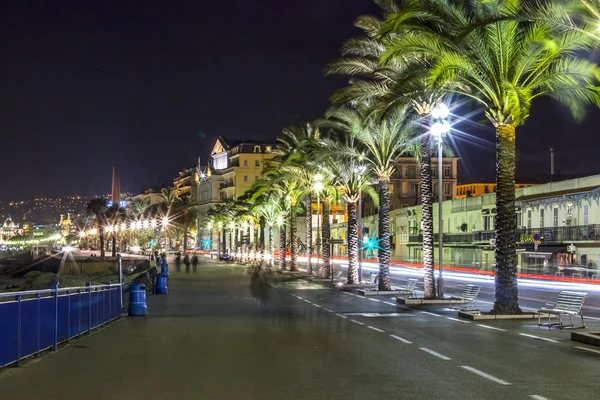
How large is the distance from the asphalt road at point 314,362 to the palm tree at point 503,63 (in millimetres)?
3418

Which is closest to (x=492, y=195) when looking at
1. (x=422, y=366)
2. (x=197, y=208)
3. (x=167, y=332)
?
(x=167, y=332)

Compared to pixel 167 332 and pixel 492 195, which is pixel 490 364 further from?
pixel 492 195

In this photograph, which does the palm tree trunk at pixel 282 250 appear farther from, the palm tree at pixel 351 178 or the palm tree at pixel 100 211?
the palm tree at pixel 100 211

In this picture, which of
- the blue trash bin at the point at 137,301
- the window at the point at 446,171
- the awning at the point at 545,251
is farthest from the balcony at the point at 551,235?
the window at the point at 446,171

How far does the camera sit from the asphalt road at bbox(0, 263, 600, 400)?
1033 cm

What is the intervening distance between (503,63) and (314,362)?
1264 cm

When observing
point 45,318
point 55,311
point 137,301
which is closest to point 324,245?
point 137,301

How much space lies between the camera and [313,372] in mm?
11945

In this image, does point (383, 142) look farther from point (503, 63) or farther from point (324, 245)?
point (324, 245)

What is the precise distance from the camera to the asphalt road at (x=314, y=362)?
33.9 ft

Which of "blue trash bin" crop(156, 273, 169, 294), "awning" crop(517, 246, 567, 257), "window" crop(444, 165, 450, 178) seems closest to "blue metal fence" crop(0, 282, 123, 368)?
"blue trash bin" crop(156, 273, 169, 294)

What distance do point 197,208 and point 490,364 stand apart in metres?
174

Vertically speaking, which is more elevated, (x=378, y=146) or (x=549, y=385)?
(x=378, y=146)

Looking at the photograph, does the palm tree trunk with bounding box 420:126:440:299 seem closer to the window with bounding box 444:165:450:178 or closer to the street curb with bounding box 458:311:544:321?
the street curb with bounding box 458:311:544:321
